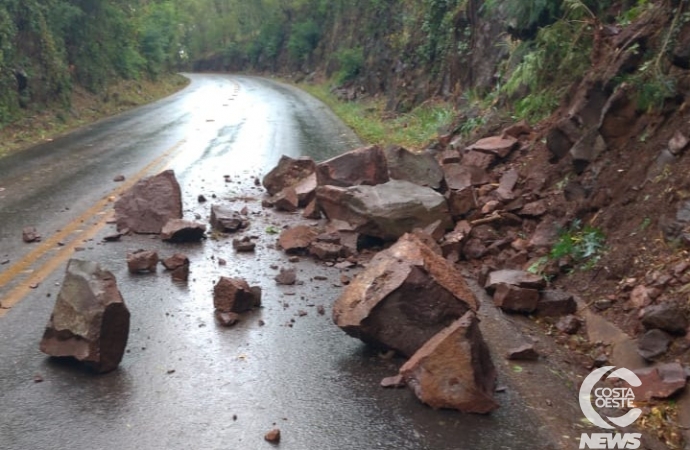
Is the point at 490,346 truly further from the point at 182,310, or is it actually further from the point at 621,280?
the point at 182,310

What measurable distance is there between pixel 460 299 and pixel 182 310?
2321 mm

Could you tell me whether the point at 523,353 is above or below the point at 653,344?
below

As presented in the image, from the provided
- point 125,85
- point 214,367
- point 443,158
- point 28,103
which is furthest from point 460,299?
point 125,85

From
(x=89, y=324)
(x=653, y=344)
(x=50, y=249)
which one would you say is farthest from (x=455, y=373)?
(x=50, y=249)

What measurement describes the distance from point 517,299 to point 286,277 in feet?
6.95

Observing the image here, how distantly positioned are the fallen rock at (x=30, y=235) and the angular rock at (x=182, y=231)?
1.34 metres

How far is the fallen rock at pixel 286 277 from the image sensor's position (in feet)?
22.2

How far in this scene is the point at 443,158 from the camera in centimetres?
1045

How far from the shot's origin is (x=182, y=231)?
8.07 m

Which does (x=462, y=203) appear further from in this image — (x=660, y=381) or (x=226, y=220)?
(x=660, y=381)

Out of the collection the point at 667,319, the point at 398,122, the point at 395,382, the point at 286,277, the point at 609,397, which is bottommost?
the point at 398,122

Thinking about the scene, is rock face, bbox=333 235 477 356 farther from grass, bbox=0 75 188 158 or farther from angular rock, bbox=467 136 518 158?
grass, bbox=0 75 188 158

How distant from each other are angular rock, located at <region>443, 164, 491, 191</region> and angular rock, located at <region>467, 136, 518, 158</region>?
370 mm

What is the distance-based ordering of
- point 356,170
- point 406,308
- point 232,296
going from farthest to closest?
point 356,170
point 232,296
point 406,308
